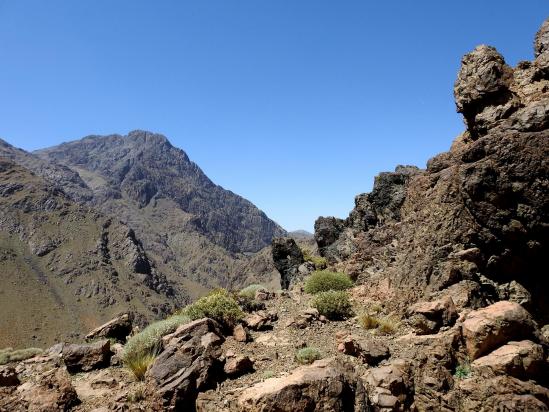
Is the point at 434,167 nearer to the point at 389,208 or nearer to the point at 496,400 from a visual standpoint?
the point at 496,400

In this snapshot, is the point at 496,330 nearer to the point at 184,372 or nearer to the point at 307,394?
the point at 307,394

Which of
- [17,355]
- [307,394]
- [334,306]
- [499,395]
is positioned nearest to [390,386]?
[307,394]

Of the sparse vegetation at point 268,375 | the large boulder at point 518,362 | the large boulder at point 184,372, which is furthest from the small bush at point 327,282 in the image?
the large boulder at point 518,362

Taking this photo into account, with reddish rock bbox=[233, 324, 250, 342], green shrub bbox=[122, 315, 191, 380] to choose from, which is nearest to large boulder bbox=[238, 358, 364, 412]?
green shrub bbox=[122, 315, 191, 380]

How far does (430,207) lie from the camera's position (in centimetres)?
1288

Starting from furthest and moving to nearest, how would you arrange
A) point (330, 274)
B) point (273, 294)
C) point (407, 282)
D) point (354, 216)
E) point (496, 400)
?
point (354, 216), point (273, 294), point (330, 274), point (407, 282), point (496, 400)

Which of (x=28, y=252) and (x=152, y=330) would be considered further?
(x=28, y=252)

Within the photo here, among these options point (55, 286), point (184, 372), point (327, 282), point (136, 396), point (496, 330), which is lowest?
point (136, 396)

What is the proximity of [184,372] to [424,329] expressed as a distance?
5.78 m

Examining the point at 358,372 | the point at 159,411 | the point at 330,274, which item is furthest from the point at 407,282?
the point at 159,411

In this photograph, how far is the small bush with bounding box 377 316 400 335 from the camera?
10.9 meters

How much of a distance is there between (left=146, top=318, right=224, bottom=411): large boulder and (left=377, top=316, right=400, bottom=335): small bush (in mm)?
4450

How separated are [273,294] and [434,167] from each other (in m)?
9.52

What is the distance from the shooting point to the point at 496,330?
27.4 feet
